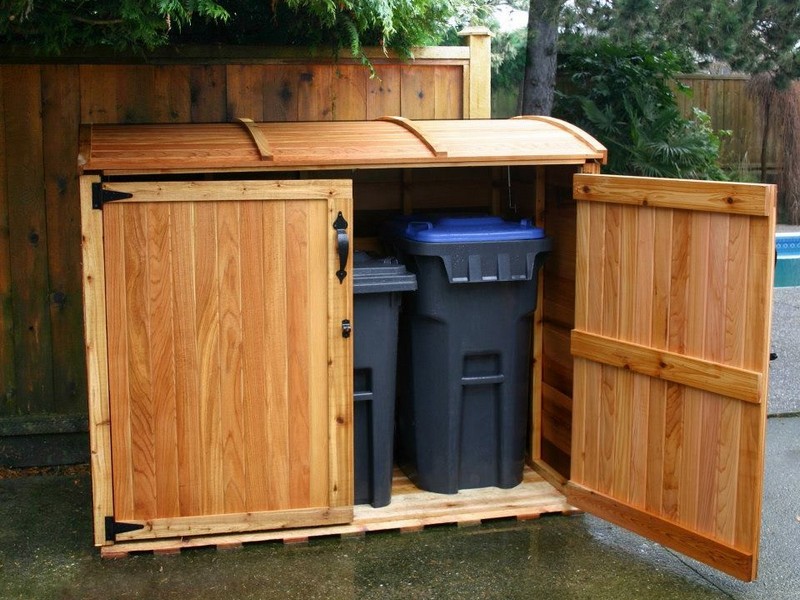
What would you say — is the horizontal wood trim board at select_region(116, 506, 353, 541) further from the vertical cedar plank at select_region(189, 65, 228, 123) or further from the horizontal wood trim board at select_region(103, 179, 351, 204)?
the vertical cedar plank at select_region(189, 65, 228, 123)

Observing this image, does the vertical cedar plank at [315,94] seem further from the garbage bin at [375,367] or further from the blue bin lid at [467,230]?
the garbage bin at [375,367]

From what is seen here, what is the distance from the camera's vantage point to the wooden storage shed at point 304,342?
4.37 meters

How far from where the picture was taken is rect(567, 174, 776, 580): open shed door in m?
4.14

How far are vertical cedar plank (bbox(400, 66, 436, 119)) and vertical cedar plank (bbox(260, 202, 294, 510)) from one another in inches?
64.6

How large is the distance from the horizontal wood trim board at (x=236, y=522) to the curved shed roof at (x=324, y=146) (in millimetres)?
1458

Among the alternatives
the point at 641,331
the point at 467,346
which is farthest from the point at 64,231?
the point at 641,331

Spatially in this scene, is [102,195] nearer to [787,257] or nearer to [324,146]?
[324,146]

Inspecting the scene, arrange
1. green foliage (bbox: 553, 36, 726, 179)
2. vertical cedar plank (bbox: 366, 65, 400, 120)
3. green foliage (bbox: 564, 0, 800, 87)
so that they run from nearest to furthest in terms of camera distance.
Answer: vertical cedar plank (bbox: 366, 65, 400, 120) → green foliage (bbox: 564, 0, 800, 87) → green foliage (bbox: 553, 36, 726, 179)

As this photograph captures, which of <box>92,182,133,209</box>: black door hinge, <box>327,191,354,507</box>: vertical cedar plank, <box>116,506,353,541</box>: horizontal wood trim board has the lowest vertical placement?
<box>116,506,353,541</box>: horizontal wood trim board

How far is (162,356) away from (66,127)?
5.08ft

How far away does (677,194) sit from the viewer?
4.36m

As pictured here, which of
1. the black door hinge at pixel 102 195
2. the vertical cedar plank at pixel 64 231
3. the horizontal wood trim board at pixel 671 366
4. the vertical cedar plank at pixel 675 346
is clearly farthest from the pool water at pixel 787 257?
the vertical cedar plank at pixel 64 231

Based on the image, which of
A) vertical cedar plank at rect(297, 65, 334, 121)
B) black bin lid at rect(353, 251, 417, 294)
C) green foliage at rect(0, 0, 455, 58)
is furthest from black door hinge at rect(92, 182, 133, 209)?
vertical cedar plank at rect(297, 65, 334, 121)

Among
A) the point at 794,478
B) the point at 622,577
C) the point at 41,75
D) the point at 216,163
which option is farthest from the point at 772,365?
the point at 41,75
